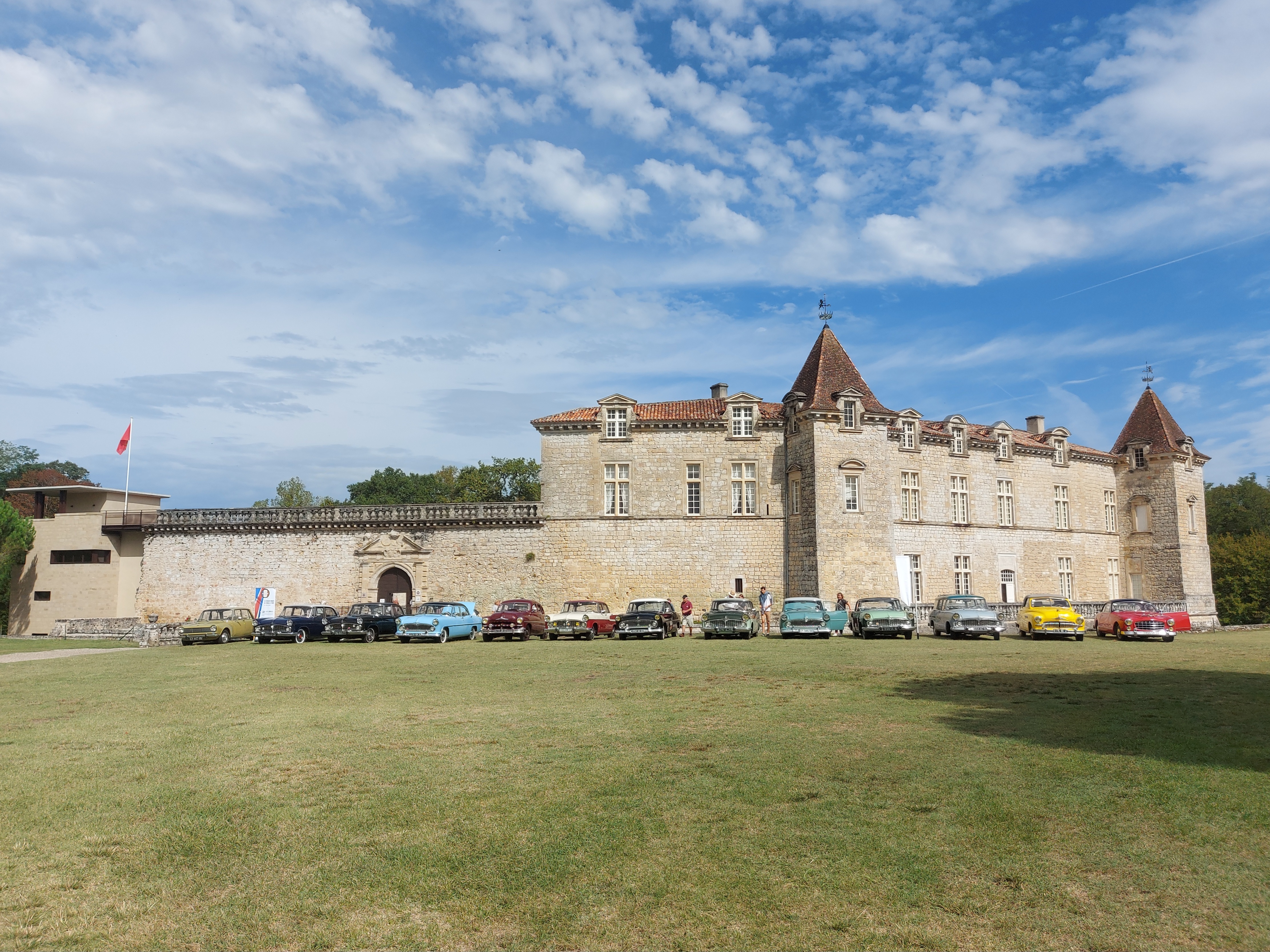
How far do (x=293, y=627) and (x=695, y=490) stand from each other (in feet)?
59.5

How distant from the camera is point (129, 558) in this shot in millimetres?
39719

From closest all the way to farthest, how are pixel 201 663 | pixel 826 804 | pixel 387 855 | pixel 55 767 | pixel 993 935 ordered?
pixel 993 935, pixel 387 855, pixel 826 804, pixel 55 767, pixel 201 663

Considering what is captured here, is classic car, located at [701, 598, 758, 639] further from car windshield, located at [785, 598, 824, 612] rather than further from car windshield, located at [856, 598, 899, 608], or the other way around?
car windshield, located at [856, 598, 899, 608]

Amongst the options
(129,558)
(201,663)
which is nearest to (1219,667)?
(201,663)

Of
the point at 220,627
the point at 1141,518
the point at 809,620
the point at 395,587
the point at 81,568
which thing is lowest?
the point at 220,627

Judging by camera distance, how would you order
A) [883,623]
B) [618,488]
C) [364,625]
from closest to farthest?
[883,623]
[364,625]
[618,488]

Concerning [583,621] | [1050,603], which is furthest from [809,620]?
[1050,603]

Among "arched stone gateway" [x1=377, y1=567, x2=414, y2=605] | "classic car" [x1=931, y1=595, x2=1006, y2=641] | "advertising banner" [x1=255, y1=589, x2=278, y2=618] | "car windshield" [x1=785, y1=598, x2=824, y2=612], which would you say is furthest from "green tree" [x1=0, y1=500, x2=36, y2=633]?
"classic car" [x1=931, y1=595, x2=1006, y2=641]

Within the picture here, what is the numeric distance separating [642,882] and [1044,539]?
4404cm

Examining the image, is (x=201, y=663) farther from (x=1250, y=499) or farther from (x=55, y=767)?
(x=1250, y=499)

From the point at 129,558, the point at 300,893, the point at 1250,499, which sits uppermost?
the point at 1250,499

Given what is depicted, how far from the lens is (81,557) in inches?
1569

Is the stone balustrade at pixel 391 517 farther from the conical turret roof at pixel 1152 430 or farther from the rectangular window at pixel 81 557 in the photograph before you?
the conical turret roof at pixel 1152 430

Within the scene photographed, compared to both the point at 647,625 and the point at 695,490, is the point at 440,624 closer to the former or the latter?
the point at 647,625
